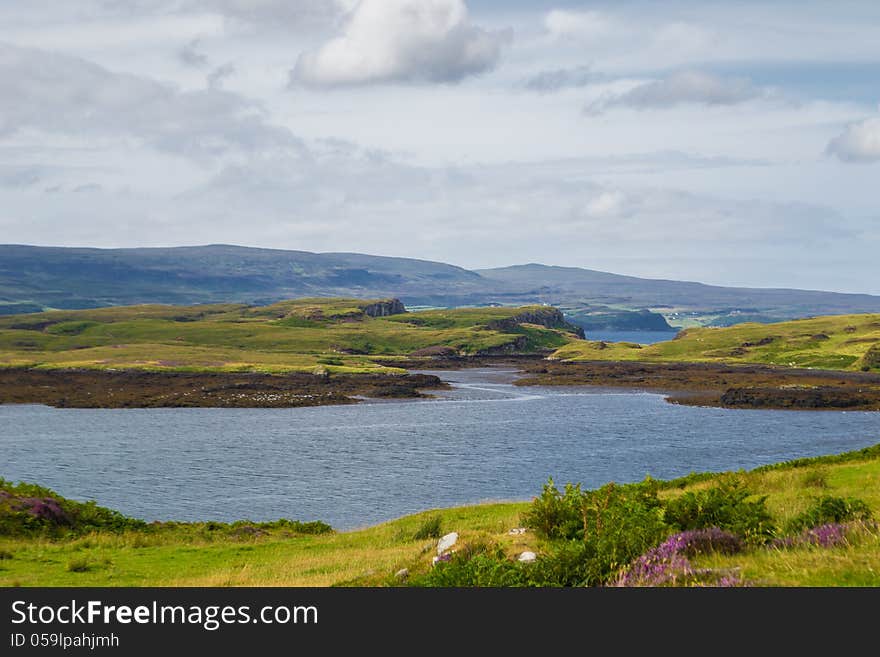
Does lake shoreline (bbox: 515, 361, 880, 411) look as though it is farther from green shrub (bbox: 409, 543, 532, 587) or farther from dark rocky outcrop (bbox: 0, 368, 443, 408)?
green shrub (bbox: 409, 543, 532, 587)

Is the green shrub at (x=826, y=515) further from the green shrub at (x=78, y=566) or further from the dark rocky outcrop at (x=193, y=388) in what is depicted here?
the dark rocky outcrop at (x=193, y=388)

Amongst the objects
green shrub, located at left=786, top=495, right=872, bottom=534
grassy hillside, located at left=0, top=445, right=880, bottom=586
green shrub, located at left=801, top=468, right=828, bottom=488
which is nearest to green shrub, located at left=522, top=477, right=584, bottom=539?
grassy hillside, located at left=0, top=445, right=880, bottom=586

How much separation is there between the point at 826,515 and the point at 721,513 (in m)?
2.01

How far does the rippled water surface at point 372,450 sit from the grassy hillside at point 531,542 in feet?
73.0

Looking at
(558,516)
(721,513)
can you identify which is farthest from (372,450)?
(721,513)

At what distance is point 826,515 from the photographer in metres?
17.3

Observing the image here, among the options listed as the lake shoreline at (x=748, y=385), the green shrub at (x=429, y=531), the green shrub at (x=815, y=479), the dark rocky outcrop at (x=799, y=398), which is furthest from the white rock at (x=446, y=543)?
the dark rocky outcrop at (x=799, y=398)

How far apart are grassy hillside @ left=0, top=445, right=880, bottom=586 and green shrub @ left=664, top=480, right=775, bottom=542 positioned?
0.03 meters

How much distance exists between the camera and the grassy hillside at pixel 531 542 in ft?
45.8

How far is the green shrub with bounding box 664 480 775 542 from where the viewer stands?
54.7 ft

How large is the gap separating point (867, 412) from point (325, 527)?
376 ft

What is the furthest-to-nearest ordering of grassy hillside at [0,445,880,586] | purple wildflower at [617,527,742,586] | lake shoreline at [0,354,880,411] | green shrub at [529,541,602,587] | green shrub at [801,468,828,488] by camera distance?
lake shoreline at [0,354,880,411]
green shrub at [801,468,828,488]
green shrub at [529,541,602,587]
grassy hillside at [0,445,880,586]
purple wildflower at [617,527,742,586]
